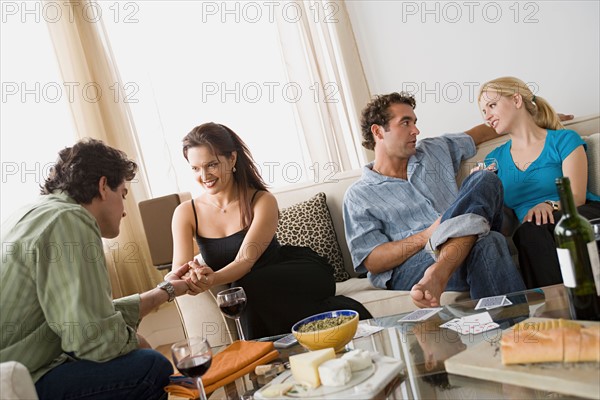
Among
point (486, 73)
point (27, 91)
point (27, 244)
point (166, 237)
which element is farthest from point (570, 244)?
point (27, 91)

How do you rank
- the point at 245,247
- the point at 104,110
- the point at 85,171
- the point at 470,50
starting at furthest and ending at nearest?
the point at 104,110
the point at 470,50
the point at 245,247
the point at 85,171

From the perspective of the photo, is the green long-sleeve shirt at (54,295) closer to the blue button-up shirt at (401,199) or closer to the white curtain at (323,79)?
the blue button-up shirt at (401,199)

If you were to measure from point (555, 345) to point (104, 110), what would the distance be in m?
3.44

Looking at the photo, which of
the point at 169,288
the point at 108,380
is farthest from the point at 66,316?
the point at 169,288

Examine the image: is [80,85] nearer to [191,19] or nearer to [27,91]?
[27,91]

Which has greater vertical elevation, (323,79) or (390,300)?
(323,79)

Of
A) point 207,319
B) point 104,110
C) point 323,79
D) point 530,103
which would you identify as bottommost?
point 207,319

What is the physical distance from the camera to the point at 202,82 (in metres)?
4.18

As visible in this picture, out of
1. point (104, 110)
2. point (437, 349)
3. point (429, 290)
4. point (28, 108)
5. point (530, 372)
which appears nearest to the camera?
point (530, 372)

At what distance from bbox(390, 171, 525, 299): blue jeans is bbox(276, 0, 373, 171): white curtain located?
6.38 ft

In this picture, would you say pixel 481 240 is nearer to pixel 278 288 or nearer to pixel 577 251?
pixel 278 288

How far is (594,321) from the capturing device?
1.23m

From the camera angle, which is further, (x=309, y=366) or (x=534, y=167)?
(x=534, y=167)

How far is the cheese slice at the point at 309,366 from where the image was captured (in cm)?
122
